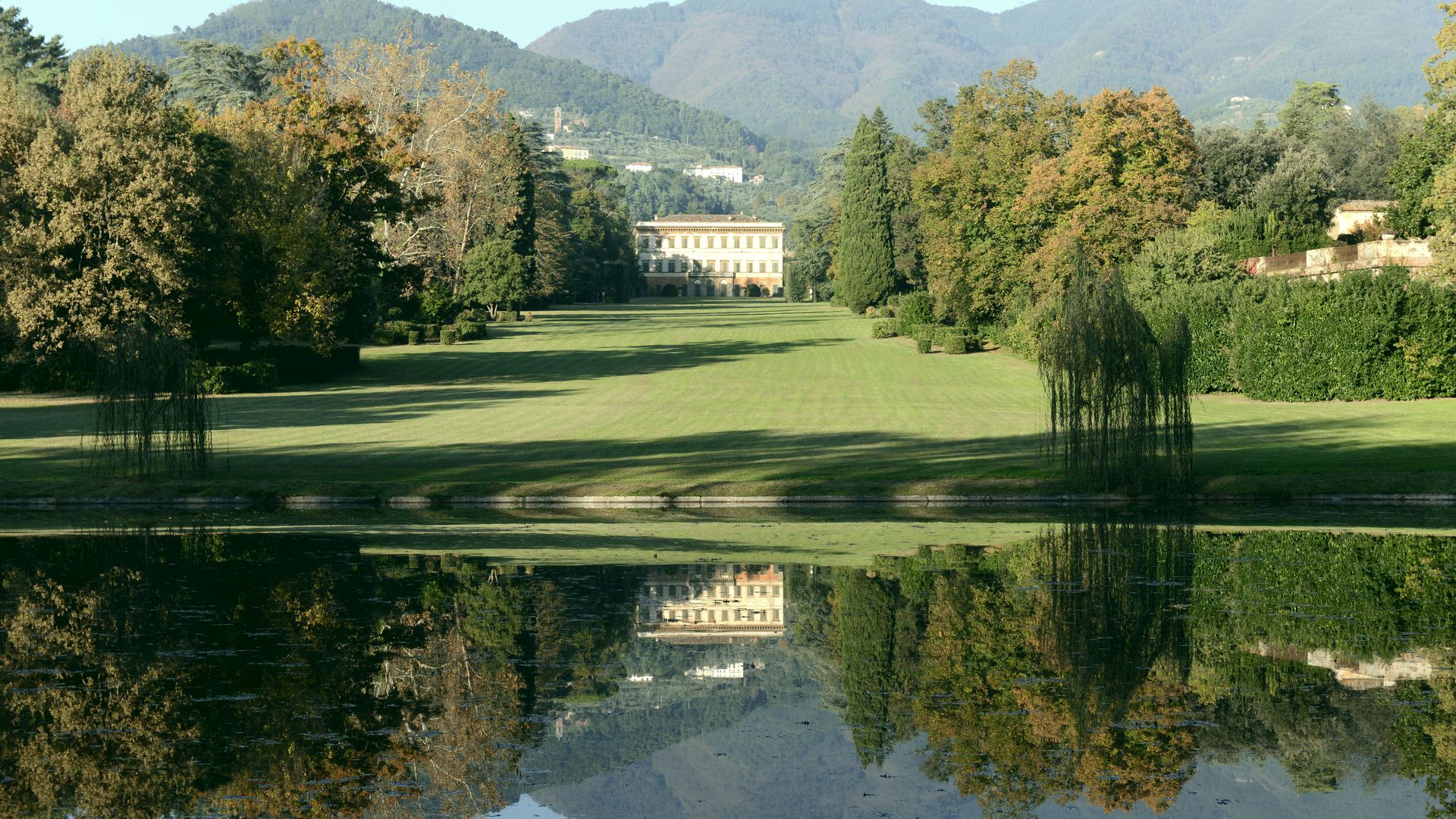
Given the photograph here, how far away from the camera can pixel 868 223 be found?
3223 inches

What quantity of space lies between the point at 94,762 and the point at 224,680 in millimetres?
1796

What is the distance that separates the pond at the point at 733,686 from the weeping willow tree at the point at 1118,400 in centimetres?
578

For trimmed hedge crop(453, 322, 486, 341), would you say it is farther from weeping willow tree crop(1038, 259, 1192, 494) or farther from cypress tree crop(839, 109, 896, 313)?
weeping willow tree crop(1038, 259, 1192, 494)

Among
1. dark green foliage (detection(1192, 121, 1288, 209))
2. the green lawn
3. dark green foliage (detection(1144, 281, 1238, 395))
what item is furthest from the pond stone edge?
dark green foliage (detection(1192, 121, 1288, 209))

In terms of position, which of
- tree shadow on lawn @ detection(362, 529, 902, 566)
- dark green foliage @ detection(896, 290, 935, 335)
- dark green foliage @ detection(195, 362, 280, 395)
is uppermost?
dark green foliage @ detection(896, 290, 935, 335)

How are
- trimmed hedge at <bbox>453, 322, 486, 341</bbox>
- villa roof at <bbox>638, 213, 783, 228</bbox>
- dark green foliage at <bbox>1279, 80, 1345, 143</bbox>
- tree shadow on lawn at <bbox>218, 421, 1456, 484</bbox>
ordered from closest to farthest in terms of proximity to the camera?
1. tree shadow on lawn at <bbox>218, 421, 1456, 484</bbox>
2. trimmed hedge at <bbox>453, 322, 486, 341</bbox>
3. dark green foliage at <bbox>1279, 80, 1345, 143</bbox>
4. villa roof at <bbox>638, 213, 783, 228</bbox>

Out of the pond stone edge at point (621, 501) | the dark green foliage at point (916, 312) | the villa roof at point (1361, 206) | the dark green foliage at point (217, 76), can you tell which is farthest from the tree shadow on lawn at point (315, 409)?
the villa roof at point (1361, 206)

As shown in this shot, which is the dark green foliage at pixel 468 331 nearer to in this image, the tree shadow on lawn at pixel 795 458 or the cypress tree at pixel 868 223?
the cypress tree at pixel 868 223

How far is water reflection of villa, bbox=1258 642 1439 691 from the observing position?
9656 millimetres

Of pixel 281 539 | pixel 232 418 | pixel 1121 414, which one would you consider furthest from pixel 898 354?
pixel 281 539

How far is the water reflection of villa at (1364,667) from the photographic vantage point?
9.66m

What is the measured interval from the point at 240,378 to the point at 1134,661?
38.0m

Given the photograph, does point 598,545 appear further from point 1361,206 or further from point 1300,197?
point 1361,206

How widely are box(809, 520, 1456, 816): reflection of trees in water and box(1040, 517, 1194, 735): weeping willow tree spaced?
0.09 feet
